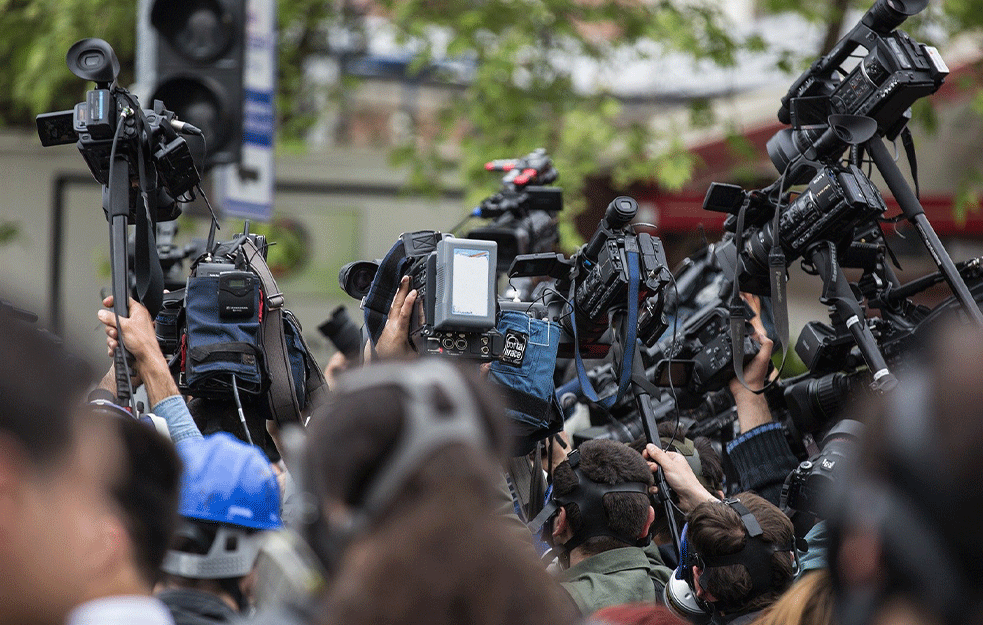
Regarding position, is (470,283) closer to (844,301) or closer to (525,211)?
(844,301)

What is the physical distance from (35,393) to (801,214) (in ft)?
10.2

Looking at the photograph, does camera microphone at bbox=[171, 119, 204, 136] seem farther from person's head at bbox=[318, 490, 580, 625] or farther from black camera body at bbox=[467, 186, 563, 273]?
person's head at bbox=[318, 490, 580, 625]

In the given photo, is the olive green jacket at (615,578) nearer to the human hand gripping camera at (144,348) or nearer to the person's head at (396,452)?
the human hand gripping camera at (144,348)

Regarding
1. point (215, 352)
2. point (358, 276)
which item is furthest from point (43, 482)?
point (358, 276)

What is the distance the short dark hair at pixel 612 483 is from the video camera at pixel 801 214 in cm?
110

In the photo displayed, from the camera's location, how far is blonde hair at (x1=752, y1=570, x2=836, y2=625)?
212 centimetres

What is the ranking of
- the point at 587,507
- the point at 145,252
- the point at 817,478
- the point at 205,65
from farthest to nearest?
1. the point at 205,65
2. the point at 145,252
3. the point at 587,507
4. the point at 817,478

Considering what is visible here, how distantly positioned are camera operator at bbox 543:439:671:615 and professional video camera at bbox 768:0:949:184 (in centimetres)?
140

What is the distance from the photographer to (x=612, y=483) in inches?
146

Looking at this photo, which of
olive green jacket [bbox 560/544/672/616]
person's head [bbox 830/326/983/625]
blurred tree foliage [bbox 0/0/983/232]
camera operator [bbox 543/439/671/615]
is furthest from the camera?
blurred tree foliage [bbox 0/0/983/232]

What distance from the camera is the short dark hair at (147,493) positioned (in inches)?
76.3

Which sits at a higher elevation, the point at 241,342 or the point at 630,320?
the point at 630,320

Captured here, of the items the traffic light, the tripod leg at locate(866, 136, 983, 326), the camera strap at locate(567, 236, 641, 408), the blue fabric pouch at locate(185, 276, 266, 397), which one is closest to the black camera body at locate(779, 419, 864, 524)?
the tripod leg at locate(866, 136, 983, 326)

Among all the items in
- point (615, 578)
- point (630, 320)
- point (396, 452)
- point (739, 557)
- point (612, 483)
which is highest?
point (630, 320)
